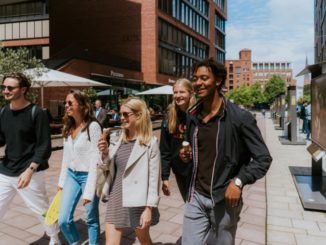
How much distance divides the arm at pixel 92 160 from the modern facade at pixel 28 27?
4478 centimetres

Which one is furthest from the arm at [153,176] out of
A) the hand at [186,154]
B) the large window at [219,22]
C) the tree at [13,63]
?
the large window at [219,22]

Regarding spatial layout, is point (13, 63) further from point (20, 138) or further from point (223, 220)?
point (223, 220)

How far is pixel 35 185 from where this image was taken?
A: 387 cm

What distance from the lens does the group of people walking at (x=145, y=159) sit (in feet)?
8.53

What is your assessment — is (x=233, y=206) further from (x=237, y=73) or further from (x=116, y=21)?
(x=237, y=73)

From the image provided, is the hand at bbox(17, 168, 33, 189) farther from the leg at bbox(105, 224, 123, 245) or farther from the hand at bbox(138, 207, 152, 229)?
the hand at bbox(138, 207, 152, 229)

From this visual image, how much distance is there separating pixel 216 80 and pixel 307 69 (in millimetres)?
5112

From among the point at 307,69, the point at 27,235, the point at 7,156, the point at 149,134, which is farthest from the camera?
the point at 307,69

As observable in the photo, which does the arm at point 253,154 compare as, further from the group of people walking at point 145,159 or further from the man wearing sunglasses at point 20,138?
the man wearing sunglasses at point 20,138

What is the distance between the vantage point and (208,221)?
2.76 meters

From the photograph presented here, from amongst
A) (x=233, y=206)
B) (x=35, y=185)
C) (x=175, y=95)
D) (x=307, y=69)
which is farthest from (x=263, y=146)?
(x=307, y=69)

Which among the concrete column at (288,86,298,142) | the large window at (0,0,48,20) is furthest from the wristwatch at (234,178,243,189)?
the large window at (0,0,48,20)

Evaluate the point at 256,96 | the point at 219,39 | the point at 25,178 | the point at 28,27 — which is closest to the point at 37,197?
the point at 25,178

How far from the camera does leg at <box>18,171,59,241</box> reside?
3840 millimetres
